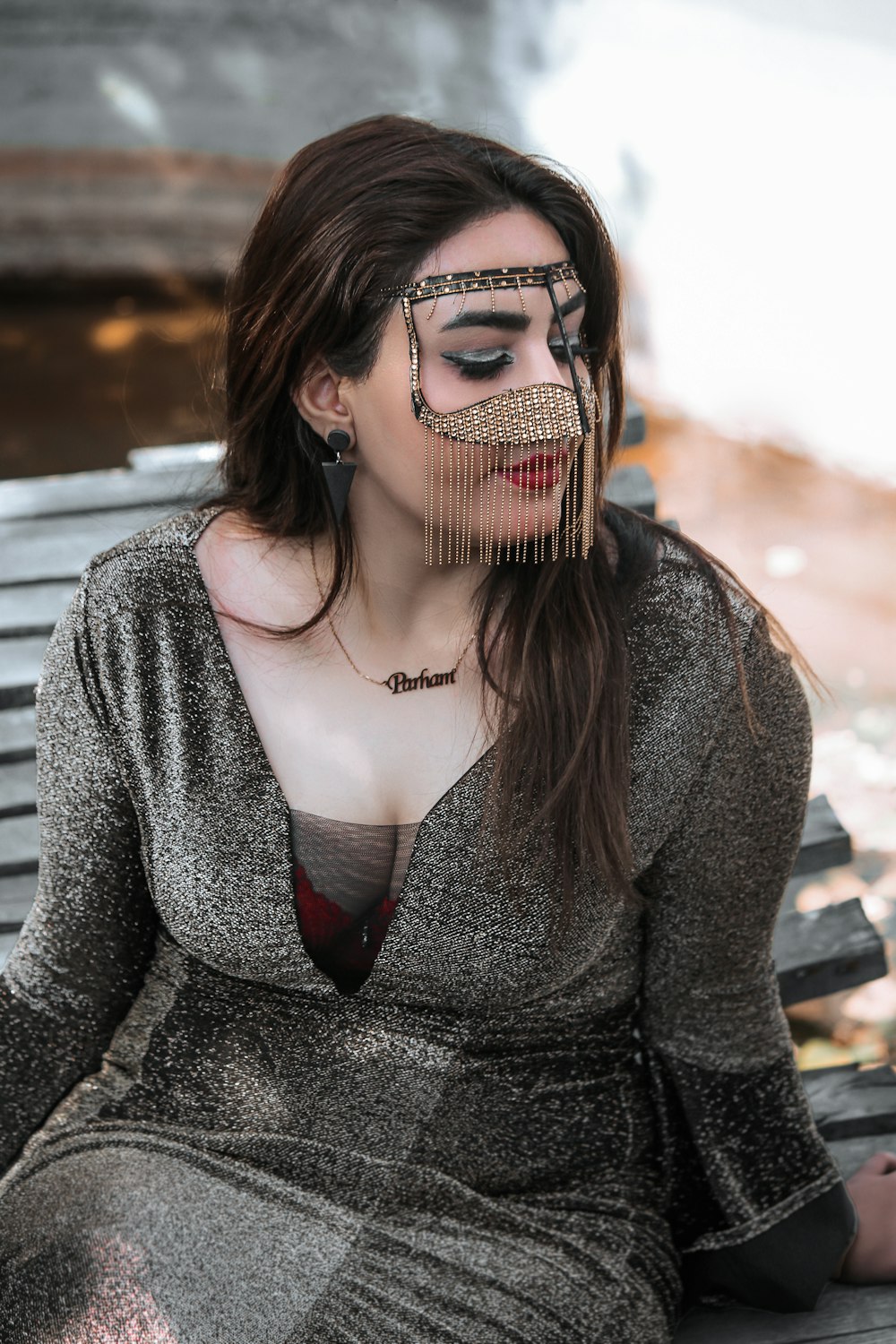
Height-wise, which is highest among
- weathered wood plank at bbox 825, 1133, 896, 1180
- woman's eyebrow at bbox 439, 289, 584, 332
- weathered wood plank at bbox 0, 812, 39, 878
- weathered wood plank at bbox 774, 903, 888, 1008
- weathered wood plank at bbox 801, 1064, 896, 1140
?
woman's eyebrow at bbox 439, 289, 584, 332

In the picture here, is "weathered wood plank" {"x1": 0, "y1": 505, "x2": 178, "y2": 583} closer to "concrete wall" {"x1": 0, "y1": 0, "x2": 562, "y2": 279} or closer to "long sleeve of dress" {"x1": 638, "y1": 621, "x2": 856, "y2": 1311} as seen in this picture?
"long sleeve of dress" {"x1": 638, "y1": 621, "x2": 856, "y2": 1311}

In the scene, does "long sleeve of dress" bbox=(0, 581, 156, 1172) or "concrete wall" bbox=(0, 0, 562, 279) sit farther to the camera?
"concrete wall" bbox=(0, 0, 562, 279)

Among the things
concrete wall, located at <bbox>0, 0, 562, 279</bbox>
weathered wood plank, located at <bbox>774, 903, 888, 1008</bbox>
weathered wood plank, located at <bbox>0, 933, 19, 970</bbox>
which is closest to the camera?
weathered wood plank, located at <bbox>0, 933, 19, 970</bbox>

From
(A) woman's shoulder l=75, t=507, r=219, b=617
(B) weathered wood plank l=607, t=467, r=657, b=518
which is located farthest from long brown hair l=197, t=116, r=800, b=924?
(B) weathered wood plank l=607, t=467, r=657, b=518

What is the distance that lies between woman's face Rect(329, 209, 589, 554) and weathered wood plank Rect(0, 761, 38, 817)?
1072mm

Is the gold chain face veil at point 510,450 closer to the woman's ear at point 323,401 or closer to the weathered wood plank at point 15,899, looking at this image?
the woman's ear at point 323,401

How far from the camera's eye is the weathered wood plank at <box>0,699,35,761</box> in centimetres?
238

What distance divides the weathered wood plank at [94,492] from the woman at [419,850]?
95cm

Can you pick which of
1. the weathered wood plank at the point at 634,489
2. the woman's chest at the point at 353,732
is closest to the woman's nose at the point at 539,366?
the woman's chest at the point at 353,732

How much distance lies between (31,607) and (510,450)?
1.26 meters

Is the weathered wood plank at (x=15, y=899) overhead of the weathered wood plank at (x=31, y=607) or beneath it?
beneath

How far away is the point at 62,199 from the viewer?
7.11 meters

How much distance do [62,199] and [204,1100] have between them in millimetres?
6291

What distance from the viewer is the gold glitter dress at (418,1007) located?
1.66 m
